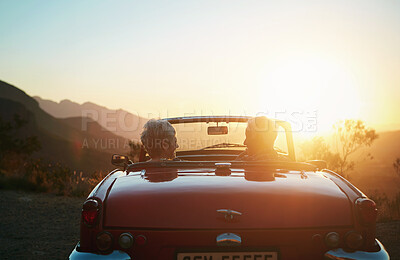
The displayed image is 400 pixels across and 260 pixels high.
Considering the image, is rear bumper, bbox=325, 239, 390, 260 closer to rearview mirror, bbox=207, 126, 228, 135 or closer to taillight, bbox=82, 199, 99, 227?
taillight, bbox=82, 199, 99, 227

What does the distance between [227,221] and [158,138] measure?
145 centimetres

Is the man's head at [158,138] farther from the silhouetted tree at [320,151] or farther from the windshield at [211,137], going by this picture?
the silhouetted tree at [320,151]

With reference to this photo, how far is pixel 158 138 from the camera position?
4.02m

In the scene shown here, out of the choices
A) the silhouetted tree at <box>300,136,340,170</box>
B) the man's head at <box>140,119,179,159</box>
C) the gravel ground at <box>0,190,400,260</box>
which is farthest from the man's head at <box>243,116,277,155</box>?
the silhouetted tree at <box>300,136,340,170</box>

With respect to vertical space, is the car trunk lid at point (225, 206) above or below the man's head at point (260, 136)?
below

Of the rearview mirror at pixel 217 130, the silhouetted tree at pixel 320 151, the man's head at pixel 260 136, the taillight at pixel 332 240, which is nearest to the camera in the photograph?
the taillight at pixel 332 240

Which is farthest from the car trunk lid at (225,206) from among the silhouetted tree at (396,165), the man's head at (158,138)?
the silhouetted tree at (396,165)

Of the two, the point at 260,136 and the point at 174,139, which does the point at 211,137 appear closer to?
the point at 260,136

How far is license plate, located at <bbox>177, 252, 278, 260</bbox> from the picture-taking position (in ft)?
8.82

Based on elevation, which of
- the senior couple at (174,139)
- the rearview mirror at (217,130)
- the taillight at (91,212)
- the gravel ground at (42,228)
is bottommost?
the gravel ground at (42,228)

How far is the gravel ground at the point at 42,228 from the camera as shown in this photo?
674 cm

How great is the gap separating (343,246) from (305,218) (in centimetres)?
31

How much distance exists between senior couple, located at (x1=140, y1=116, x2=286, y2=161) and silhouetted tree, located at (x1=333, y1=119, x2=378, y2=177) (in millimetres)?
30625

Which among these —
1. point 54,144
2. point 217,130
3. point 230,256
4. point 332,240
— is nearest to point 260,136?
point 217,130
